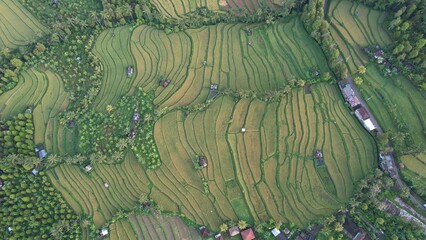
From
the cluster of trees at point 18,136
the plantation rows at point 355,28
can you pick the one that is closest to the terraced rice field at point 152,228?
the cluster of trees at point 18,136

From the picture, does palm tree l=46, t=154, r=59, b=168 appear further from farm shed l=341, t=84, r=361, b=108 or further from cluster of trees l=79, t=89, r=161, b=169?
farm shed l=341, t=84, r=361, b=108

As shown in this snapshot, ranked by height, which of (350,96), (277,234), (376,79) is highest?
(376,79)

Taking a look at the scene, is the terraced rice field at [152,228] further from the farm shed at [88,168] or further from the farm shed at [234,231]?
the farm shed at [88,168]

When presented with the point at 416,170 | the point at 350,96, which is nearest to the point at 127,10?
the point at 350,96

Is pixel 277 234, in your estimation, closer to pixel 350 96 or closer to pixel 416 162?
pixel 416 162

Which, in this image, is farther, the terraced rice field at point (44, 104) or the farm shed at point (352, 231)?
the terraced rice field at point (44, 104)
